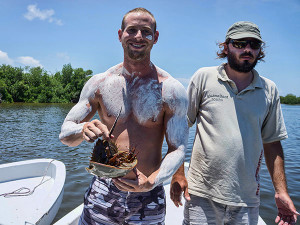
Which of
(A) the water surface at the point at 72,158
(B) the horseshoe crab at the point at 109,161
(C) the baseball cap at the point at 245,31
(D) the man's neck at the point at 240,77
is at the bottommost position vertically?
(A) the water surface at the point at 72,158

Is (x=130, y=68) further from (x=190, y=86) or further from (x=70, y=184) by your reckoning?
(x=70, y=184)

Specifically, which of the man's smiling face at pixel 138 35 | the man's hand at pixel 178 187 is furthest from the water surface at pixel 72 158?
the man's smiling face at pixel 138 35

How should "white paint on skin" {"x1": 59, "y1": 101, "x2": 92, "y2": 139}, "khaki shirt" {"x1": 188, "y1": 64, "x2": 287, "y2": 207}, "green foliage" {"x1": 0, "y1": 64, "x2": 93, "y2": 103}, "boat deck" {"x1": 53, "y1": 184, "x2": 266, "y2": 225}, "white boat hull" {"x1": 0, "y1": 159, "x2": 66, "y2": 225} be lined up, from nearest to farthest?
1. "white paint on skin" {"x1": 59, "y1": 101, "x2": 92, "y2": 139}
2. "khaki shirt" {"x1": 188, "y1": 64, "x2": 287, "y2": 207}
3. "boat deck" {"x1": 53, "y1": 184, "x2": 266, "y2": 225}
4. "white boat hull" {"x1": 0, "y1": 159, "x2": 66, "y2": 225}
5. "green foliage" {"x1": 0, "y1": 64, "x2": 93, "y2": 103}

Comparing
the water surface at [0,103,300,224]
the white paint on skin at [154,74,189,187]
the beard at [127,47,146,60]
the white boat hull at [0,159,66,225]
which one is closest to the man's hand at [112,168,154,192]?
the white paint on skin at [154,74,189,187]

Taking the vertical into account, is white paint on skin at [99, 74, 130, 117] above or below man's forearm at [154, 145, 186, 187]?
above

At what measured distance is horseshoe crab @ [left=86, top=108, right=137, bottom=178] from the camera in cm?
174

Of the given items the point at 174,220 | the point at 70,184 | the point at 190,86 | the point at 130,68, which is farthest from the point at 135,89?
the point at 70,184

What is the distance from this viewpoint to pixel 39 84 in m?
71.7

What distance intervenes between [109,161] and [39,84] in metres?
77.7

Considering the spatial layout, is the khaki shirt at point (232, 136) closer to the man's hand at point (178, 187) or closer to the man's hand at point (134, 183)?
the man's hand at point (178, 187)

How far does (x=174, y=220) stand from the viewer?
4.83 m

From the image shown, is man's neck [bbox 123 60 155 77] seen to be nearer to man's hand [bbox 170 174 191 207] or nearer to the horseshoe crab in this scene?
the horseshoe crab

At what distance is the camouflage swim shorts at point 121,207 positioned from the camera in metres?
2.18

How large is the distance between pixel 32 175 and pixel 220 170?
250 inches
